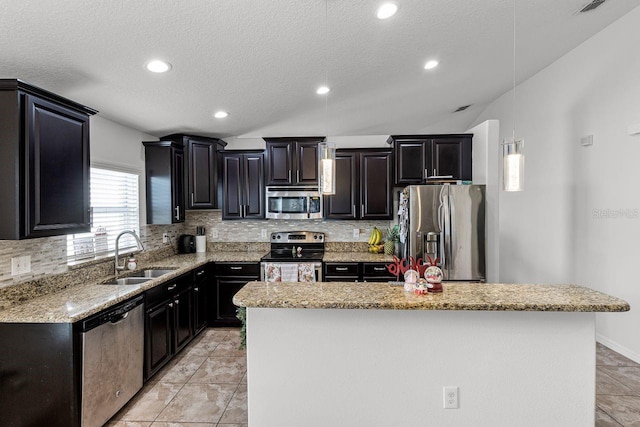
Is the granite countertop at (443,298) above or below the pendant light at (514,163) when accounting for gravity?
below

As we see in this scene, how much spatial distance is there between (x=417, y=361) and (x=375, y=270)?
2148mm

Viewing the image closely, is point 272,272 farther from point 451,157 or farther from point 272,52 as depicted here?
point 451,157

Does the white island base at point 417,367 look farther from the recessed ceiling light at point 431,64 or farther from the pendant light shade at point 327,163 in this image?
the recessed ceiling light at point 431,64

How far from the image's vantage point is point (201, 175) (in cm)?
430

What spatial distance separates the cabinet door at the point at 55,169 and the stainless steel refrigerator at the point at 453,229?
3.13 metres

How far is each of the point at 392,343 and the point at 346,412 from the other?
473 mm

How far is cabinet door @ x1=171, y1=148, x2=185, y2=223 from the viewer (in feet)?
13.0

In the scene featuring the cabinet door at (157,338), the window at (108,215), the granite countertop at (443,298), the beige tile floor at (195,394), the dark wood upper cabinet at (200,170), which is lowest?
the beige tile floor at (195,394)

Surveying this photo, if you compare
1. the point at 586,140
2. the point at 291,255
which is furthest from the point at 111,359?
the point at 586,140

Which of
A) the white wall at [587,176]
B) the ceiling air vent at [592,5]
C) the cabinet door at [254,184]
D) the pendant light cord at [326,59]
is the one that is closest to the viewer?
the pendant light cord at [326,59]

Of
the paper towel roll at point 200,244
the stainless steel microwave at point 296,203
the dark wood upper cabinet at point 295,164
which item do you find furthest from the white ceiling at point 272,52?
the paper towel roll at point 200,244

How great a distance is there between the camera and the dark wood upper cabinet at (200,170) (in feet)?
13.8

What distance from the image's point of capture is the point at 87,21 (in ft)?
6.06

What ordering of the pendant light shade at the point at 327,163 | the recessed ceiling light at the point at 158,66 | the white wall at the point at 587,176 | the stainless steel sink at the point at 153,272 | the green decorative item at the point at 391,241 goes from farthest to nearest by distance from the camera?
the green decorative item at the point at 391,241
the stainless steel sink at the point at 153,272
the white wall at the point at 587,176
the recessed ceiling light at the point at 158,66
the pendant light shade at the point at 327,163
